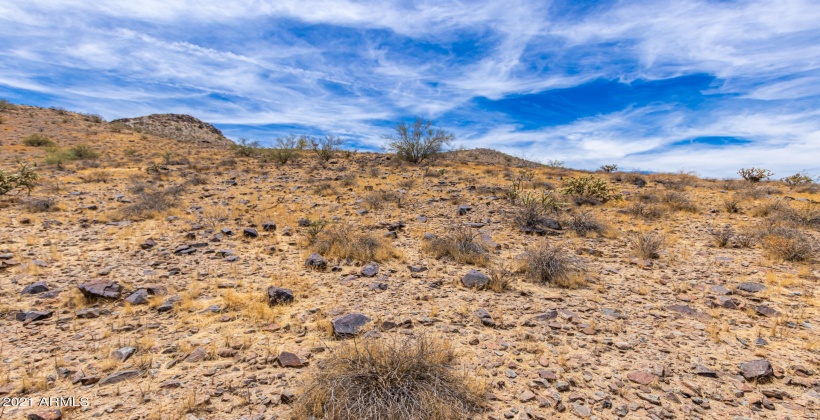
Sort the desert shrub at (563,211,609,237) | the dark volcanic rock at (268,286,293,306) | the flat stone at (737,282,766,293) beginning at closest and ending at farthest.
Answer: the dark volcanic rock at (268,286,293,306) < the flat stone at (737,282,766,293) < the desert shrub at (563,211,609,237)

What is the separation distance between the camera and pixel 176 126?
1881 inches

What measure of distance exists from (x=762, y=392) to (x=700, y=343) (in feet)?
3.09

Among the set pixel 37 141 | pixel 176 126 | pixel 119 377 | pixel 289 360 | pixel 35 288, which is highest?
pixel 176 126

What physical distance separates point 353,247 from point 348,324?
306 cm

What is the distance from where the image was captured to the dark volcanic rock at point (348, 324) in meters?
4.41

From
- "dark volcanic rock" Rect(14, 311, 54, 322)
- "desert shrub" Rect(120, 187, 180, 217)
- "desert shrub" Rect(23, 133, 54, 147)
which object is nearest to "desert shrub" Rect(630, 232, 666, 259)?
"dark volcanic rock" Rect(14, 311, 54, 322)

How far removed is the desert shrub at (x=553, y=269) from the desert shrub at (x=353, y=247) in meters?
2.79

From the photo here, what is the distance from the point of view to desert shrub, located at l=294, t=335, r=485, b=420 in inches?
114

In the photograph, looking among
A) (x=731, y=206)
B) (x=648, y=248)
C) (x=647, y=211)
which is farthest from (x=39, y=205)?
(x=731, y=206)

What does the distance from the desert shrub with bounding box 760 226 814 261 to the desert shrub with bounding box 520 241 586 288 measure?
13.9 feet

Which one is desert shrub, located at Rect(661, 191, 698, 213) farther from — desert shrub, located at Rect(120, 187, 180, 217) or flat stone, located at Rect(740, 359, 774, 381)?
desert shrub, located at Rect(120, 187, 180, 217)

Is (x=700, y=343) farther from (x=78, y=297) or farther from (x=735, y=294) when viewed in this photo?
(x=78, y=297)

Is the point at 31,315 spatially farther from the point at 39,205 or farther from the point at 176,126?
the point at 176,126

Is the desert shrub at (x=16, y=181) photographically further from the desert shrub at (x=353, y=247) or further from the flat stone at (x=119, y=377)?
the flat stone at (x=119, y=377)
